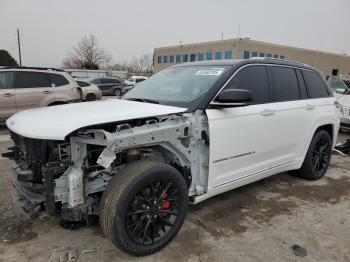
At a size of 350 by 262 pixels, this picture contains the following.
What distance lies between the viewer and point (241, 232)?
134 inches

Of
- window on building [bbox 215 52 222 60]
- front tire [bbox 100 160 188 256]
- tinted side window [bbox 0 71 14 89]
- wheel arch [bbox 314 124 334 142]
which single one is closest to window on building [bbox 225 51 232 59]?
window on building [bbox 215 52 222 60]

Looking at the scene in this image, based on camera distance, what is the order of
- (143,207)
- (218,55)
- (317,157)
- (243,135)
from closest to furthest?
→ (143,207) → (243,135) → (317,157) → (218,55)

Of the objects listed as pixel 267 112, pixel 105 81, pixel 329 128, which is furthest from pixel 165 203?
pixel 105 81

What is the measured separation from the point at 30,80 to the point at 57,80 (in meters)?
0.73

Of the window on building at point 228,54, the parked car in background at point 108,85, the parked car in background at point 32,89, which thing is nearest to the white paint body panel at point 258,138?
the parked car in background at point 32,89

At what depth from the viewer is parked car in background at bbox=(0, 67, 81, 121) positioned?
8.90 m

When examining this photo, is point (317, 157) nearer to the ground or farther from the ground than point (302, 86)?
nearer to the ground

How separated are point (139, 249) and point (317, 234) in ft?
6.10

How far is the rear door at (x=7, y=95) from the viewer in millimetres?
8820

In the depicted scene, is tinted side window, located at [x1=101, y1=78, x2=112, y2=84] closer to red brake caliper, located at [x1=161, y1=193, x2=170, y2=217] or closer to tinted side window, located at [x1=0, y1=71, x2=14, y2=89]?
tinted side window, located at [x1=0, y1=71, x2=14, y2=89]

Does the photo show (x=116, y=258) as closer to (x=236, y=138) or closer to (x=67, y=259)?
(x=67, y=259)

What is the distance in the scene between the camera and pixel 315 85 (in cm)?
494

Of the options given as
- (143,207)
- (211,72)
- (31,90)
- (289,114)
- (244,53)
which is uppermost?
(244,53)

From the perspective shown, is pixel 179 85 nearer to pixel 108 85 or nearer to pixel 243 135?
pixel 243 135
